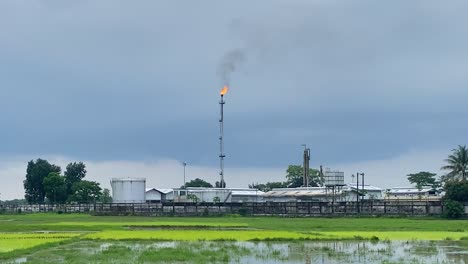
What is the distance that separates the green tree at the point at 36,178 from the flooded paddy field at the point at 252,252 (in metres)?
113

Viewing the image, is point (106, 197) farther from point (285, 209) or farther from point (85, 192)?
point (285, 209)

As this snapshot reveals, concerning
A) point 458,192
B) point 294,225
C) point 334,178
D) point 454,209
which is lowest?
point 294,225

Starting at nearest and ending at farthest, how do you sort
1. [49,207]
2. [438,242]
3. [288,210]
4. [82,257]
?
[82,257] → [438,242] → [288,210] → [49,207]

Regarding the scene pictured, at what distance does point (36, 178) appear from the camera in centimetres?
14562

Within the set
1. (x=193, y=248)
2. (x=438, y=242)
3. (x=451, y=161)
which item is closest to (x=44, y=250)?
(x=193, y=248)

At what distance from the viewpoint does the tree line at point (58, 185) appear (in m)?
137

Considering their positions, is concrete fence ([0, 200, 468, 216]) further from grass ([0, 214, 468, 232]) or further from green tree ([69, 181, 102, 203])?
green tree ([69, 181, 102, 203])

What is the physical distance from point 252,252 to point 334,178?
289 feet

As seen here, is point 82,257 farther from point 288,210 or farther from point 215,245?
point 288,210

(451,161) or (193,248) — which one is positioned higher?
(451,161)

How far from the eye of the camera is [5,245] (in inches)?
1342

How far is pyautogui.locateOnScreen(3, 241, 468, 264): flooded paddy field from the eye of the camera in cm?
2641

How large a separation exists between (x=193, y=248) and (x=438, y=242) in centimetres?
1299

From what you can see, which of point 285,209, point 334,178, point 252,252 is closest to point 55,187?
point 334,178
